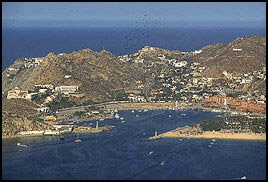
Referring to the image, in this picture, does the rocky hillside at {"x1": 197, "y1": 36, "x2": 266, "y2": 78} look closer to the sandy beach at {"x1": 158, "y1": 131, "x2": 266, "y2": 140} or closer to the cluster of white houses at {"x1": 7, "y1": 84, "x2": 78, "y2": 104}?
the cluster of white houses at {"x1": 7, "y1": 84, "x2": 78, "y2": 104}

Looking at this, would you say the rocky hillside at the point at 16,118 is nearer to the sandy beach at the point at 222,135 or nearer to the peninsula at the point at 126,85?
the peninsula at the point at 126,85

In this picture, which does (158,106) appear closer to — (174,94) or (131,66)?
(174,94)

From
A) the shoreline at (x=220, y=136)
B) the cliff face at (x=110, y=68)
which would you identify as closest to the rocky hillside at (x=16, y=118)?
the cliff face at (x=110, y=68)

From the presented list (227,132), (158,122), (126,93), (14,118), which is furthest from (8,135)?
(126,93)

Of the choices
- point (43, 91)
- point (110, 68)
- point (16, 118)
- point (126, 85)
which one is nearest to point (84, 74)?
point (126, 85)

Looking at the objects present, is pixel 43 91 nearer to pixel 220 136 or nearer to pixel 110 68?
pixel 110 68

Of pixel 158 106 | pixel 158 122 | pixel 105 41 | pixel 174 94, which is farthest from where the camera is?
pixel 105 41
